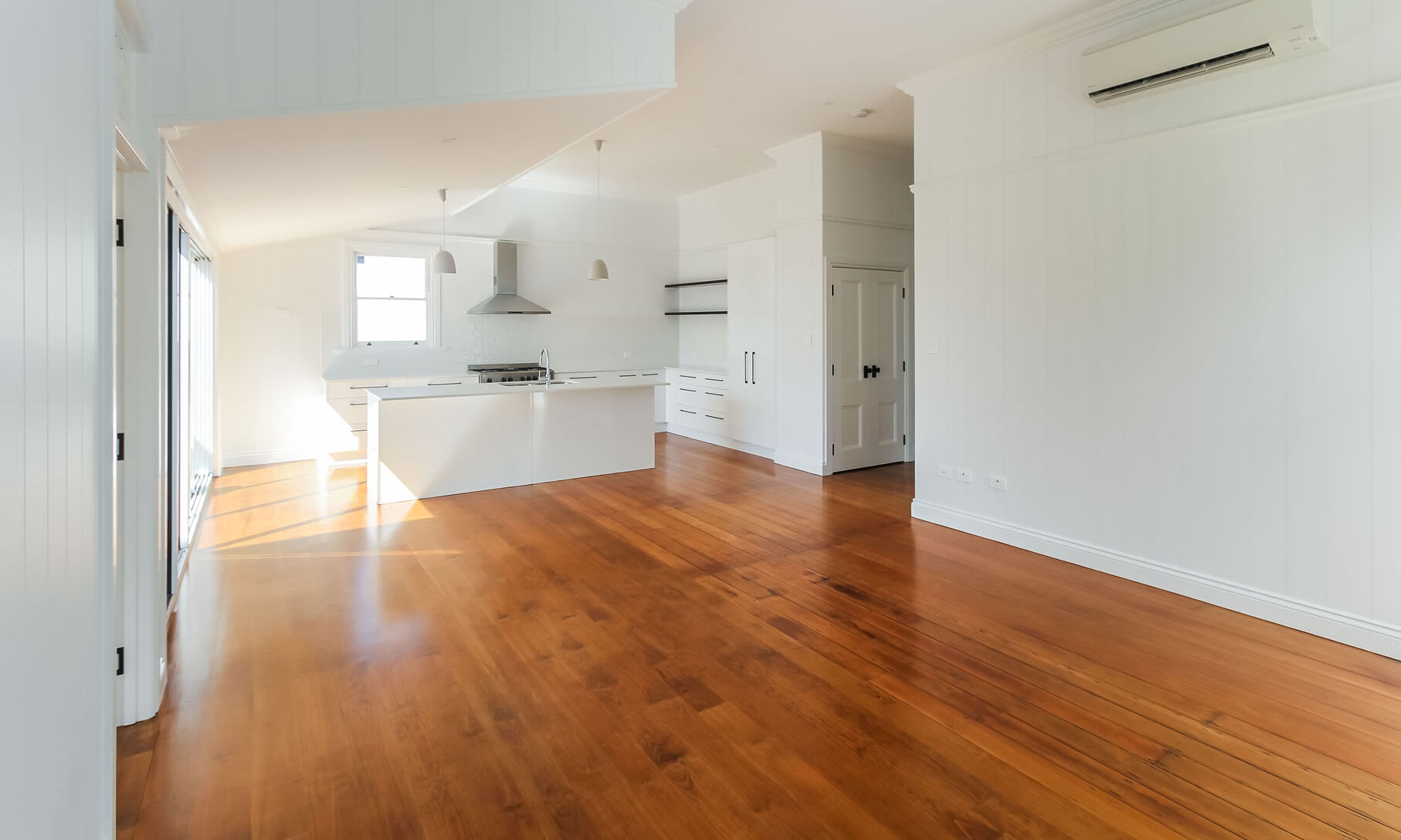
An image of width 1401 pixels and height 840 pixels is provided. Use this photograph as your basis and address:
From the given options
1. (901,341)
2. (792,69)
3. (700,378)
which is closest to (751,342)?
(700,378)

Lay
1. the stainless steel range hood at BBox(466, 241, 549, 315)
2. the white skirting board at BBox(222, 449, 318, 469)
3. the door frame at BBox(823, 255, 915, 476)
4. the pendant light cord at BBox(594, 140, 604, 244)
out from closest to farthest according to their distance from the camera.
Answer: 1. the door frame at BBox(823, 255, 915, 476)
2. the pendant light cord at BBox(594, 140, 604, 244)
3. the white skirting board at BBox(222, 449, 318, 469)
4. the stainless steel range hood at BBox(466, 241, 549, 315)

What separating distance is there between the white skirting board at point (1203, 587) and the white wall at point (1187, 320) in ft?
0.03

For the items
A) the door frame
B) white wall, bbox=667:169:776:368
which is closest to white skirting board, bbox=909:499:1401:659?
the door frame

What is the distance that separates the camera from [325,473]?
6.63 metres

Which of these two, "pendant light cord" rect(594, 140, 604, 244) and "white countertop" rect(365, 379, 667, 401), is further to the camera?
"pendant light cord" rect(594, 140, 604, 244)

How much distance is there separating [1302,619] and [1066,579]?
97 cm

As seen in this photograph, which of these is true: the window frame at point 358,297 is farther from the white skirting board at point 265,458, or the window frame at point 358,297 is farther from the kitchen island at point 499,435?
the kitchen island at point 499,435

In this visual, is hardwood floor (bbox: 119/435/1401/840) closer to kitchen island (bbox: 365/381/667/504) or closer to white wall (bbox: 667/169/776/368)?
kitchen island (bbox: 365/381/667/504)

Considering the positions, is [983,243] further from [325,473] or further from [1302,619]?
[325,473]

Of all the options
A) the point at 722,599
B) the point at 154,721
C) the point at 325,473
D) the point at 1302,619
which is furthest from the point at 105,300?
the point at 325,473

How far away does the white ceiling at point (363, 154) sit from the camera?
116 inches

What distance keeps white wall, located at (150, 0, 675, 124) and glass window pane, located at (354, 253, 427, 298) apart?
5070 mm

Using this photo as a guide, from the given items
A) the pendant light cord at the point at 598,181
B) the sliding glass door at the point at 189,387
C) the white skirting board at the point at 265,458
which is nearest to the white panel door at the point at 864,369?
the pendant light cord at the point at 598,181

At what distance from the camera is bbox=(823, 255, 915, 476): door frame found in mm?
6398
